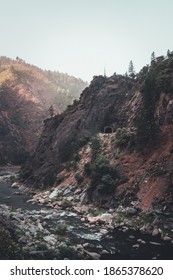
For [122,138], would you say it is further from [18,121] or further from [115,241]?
[18,121]

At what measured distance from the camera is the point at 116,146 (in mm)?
51750

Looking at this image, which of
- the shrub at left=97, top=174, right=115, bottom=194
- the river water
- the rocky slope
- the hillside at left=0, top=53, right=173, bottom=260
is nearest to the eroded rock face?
the rocky slope

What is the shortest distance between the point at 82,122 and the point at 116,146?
1788 cm

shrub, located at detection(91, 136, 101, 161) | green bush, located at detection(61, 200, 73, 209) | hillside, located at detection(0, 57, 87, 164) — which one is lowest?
green bush, located at detection(61, 200, 73, 209)

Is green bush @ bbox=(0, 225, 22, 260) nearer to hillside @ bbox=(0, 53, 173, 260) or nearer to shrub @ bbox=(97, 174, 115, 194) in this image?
hillside @ bbox=(0, 53, 173, 260)

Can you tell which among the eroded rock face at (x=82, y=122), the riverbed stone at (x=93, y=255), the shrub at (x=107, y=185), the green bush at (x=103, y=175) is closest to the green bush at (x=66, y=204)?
the green bush at (x=103, y=175)

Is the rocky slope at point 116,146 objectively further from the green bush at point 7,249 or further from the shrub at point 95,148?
the green bush at point 7,249

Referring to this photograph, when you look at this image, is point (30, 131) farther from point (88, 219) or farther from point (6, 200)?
point (88, 219)

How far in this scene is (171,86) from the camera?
49562 millimetres

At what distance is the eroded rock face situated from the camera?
63.4 m

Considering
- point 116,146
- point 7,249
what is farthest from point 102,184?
point 7,249

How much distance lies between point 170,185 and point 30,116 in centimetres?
14049

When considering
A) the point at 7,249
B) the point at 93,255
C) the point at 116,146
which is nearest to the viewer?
the point at 7,249

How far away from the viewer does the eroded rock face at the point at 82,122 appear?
63.4 m
